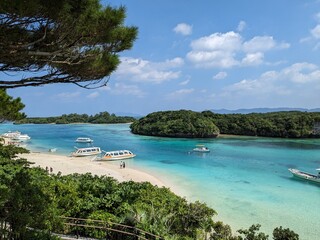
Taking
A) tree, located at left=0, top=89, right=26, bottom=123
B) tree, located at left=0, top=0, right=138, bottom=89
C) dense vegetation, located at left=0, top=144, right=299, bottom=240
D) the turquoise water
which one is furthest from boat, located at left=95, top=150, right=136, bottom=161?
tree, located at left=0, top=0, right=138, bottom=89

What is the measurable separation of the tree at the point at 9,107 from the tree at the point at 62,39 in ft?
32.4

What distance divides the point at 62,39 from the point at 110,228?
17.7 ft

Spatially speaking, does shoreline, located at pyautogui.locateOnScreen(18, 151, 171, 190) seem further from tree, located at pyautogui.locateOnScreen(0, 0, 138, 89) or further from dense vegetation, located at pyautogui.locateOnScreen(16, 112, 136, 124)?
dense vegetation, located at pyautogui.locateOnScreen(16, 112, 136, 124)

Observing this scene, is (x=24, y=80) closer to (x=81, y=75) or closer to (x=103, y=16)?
(x=81, y=75)

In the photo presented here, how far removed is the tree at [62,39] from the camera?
17.0ft

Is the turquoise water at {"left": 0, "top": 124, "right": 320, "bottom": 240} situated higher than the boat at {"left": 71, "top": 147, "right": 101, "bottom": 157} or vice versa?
the boat at {"left": 71, "top": 147, "right": 101, "bottom": 157}

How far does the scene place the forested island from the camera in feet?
229

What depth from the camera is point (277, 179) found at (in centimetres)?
2762

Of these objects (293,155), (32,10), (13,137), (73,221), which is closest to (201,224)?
(73,221)

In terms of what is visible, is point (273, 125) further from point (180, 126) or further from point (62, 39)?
point (62, 39)

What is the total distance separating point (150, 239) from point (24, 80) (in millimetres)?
5211

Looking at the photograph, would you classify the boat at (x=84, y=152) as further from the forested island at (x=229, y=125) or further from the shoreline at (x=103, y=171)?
the forested island at (x=229, y=125)

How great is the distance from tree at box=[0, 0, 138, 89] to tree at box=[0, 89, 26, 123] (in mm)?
9880

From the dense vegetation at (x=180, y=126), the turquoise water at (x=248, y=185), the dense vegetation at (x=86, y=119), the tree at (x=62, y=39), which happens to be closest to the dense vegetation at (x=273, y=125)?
the dense vegetation at (x=180, y=126)
